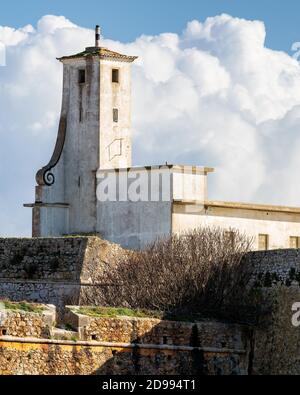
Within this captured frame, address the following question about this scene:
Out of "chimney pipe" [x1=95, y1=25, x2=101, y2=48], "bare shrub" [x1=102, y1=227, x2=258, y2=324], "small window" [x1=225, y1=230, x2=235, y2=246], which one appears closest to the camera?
"bare shrub" [x1=102, y1=227, x2=258, y2=324]

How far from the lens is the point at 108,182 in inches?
2638

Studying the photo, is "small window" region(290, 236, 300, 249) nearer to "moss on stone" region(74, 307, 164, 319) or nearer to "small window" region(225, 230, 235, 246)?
"small window" region(225, 230, 235, 246)

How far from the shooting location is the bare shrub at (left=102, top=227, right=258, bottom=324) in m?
54.5

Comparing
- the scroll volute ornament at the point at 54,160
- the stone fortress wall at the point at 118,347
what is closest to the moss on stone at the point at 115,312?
the stone fortress wall at the point at 118,347

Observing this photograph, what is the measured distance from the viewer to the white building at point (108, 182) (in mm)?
64500

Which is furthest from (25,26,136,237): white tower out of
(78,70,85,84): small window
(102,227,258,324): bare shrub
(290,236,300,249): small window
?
(102,227,258,324): bare shrub

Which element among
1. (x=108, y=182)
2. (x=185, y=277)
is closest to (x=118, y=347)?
(x=185, y=277)

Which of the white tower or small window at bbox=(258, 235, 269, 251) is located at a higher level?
the white tower

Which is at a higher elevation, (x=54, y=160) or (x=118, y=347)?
(x=54, y=160)

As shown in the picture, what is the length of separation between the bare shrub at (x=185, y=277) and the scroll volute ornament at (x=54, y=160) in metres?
10.7

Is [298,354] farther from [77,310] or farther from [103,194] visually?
[103,194]

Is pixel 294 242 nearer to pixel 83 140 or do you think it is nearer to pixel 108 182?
pixel 108 182

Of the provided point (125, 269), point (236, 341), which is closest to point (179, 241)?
point (125, 269)

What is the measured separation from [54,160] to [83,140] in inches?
44.4
